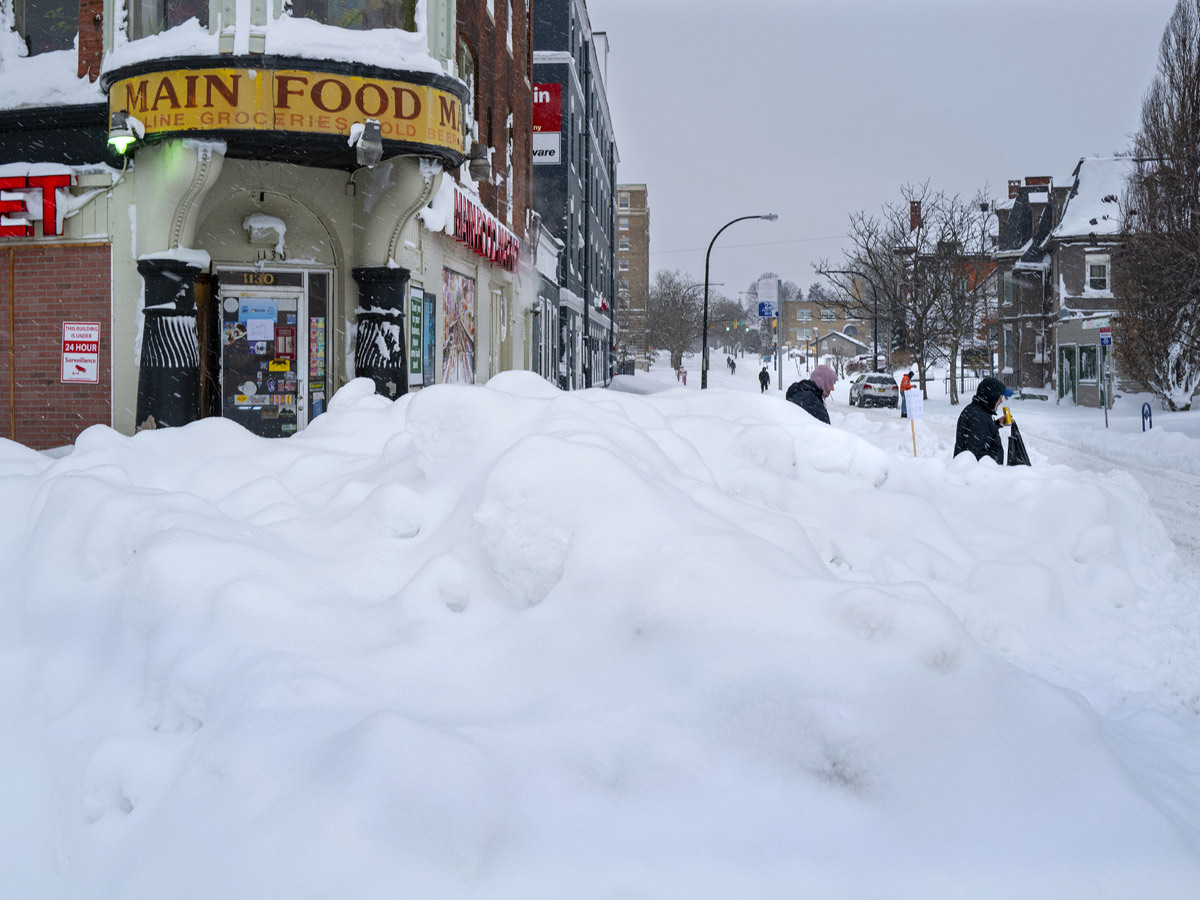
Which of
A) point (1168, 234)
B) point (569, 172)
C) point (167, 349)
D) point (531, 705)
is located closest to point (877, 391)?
point (1168, 234)

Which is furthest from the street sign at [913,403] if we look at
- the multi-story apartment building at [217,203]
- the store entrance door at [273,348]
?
the store entrance door at [273,348]

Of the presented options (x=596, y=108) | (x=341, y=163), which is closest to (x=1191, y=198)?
(x=341, y=163)

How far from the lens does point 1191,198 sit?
1024 inches

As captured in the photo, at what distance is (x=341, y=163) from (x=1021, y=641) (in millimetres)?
11009

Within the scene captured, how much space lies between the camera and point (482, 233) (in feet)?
56.1

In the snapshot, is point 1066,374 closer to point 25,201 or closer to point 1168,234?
point 1168,234

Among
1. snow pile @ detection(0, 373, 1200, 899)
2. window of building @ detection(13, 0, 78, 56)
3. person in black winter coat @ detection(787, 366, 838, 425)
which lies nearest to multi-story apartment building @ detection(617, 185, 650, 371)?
window of building @ detection(13, 0, 78, 56)

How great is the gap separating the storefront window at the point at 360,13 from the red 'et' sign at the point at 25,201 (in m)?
4.02

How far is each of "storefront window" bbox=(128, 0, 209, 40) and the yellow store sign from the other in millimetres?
743

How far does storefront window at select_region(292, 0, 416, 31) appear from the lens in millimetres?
11227

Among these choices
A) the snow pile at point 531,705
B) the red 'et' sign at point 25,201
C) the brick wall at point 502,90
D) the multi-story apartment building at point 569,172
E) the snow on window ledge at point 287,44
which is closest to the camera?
the snow pile at point 531,705

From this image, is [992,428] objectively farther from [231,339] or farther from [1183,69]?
[1183,69]

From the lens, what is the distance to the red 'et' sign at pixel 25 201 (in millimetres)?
12141

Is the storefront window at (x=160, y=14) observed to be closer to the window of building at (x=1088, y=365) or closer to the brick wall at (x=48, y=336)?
the brick wall at (x=48, y=336)
